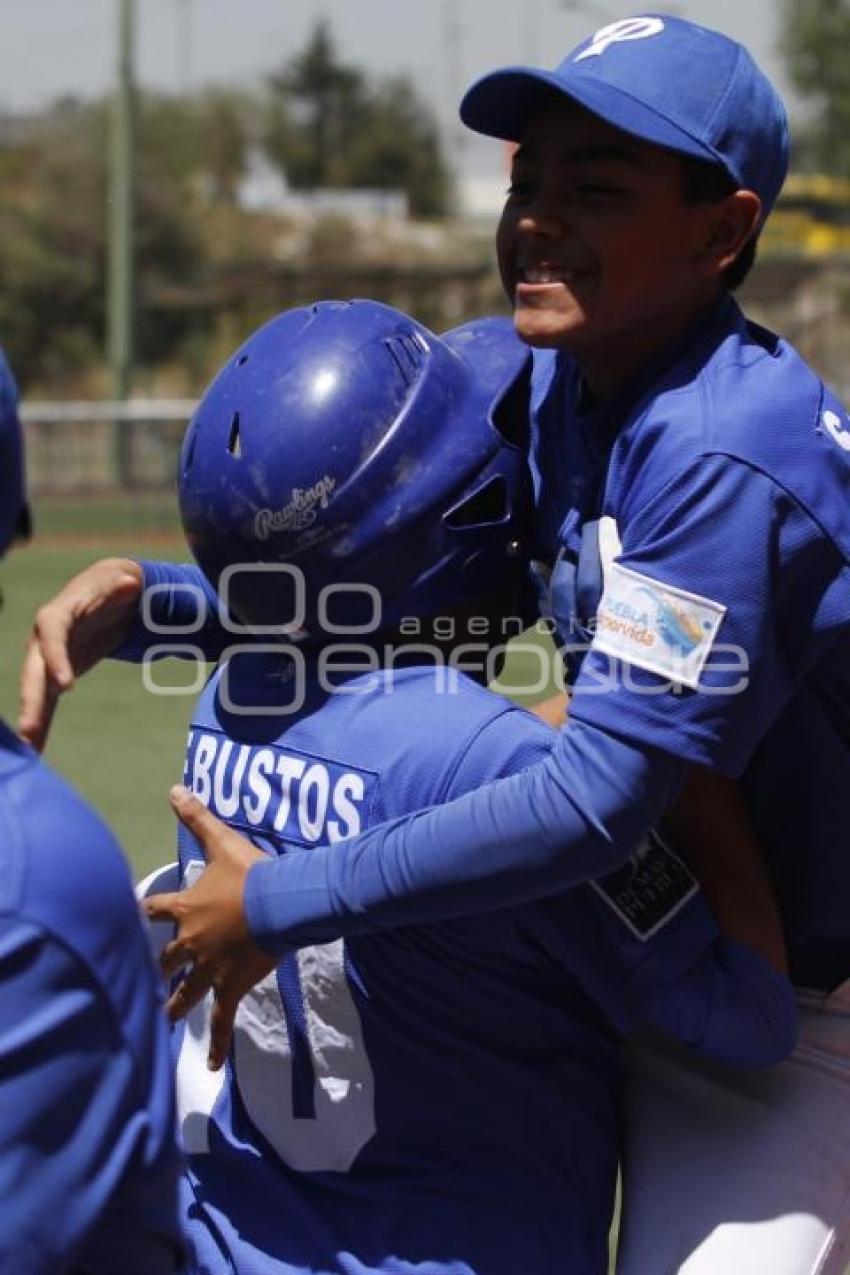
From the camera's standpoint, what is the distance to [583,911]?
2510 mm

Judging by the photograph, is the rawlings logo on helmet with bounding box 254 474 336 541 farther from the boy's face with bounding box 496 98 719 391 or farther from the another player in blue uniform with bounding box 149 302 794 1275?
the boy's face with bounding box 496 98 719 391

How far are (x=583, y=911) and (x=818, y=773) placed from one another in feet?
1.09

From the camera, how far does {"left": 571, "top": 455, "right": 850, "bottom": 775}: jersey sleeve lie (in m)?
2.34

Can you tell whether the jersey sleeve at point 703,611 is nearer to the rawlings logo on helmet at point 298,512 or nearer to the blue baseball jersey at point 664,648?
the blue baseball jersey at point 664,648

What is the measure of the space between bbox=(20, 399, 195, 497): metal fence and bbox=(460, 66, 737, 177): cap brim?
19.3 metres

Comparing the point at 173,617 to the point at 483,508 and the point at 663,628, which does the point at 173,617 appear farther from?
the point at 663,628

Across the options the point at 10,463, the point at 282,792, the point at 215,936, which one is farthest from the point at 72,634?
the point at 10,463

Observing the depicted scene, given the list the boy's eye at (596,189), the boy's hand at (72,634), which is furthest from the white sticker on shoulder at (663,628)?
the boy's hand at (72,634)

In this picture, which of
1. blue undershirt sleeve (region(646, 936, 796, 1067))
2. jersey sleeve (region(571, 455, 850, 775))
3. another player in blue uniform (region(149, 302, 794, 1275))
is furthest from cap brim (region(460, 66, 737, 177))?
blue undershirt sleeve (region(646, 936, 796, 1067))

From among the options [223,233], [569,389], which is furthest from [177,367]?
[569,389]

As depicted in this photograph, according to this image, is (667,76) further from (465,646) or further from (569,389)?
(465,646)

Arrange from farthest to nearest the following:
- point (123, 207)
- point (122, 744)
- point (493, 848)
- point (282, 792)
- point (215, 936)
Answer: point (123, 207) → point (122, 744) → point (282, 792) → point (215, 936) → point (493, 848)

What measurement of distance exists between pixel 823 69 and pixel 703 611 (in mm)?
69371

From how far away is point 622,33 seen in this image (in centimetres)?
260
